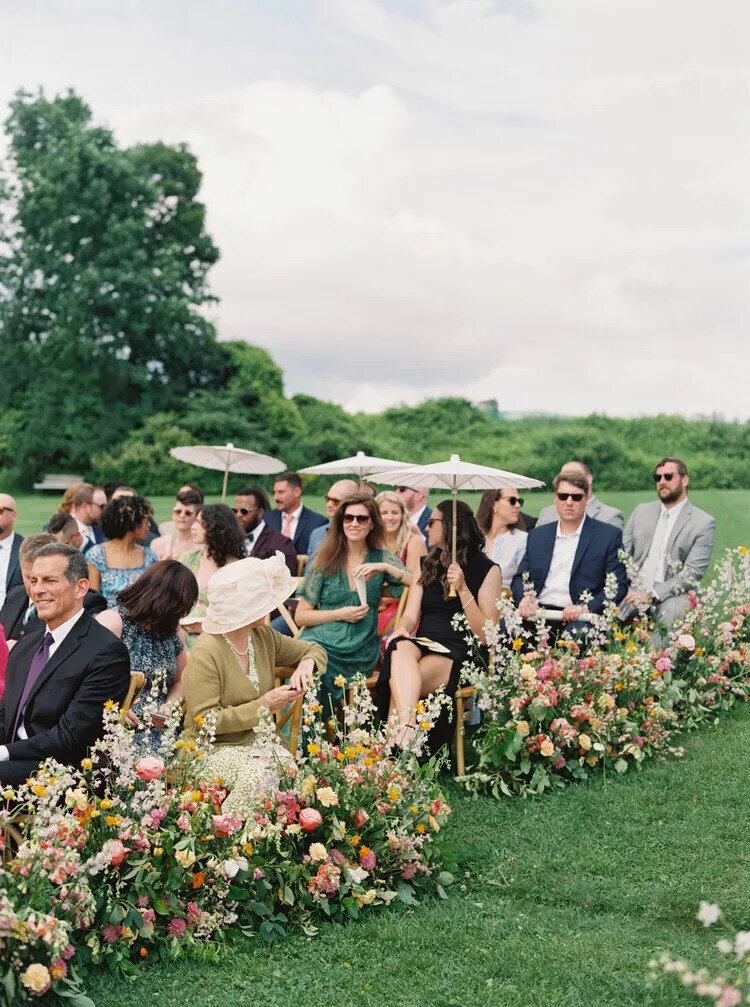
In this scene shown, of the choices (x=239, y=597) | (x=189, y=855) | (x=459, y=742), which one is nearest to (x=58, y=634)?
(x=239, y=597)

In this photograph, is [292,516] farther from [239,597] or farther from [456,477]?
[239,597]

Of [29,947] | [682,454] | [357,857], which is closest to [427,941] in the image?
[357,857]

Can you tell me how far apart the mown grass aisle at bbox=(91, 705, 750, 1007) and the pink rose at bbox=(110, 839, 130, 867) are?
46 centimetres

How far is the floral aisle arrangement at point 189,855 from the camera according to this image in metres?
3.84

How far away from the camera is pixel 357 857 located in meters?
4.82

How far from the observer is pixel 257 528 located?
384 inches

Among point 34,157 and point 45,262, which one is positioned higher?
point 34,157

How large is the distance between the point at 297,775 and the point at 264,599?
0.87m

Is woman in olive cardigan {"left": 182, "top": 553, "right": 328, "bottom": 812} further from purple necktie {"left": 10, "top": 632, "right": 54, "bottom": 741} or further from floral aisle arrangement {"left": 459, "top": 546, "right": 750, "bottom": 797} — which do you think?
floral aisle arrangement {"left": 459, "top": 546, "right": 750, "bottom": 797}

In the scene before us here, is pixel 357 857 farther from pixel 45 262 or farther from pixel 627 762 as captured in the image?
pixel 45 262

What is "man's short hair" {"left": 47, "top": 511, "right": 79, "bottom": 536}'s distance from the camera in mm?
8227

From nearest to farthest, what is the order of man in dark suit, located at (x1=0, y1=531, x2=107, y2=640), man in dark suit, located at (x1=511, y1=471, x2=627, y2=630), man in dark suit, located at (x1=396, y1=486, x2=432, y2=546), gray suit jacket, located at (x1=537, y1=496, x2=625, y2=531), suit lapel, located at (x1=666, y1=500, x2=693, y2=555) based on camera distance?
man in dark suit, located at (x1=0, y1=531, x2=107, y2=640)
man in dark suit, located at (x1=511, y1=471, x2=627, y2=630)
suit lapel, located at (x1=666, y1=500, x2=693, y2=555)
gray suit jacket, located at (x1=537, y1=496, x2=625, y2=531)
man in dark suit, located at (x1=396, y1=486, x2=432, y2=546)

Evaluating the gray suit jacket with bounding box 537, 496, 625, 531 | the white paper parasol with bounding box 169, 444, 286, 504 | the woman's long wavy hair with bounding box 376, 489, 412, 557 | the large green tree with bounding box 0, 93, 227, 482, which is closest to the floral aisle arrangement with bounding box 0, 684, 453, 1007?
the woman's long wavy hair with bounding box 376, 489, 412, 557

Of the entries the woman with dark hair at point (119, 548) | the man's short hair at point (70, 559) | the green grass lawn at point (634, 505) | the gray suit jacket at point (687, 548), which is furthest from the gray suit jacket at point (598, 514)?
the green grass lawn at point (634, 505)
